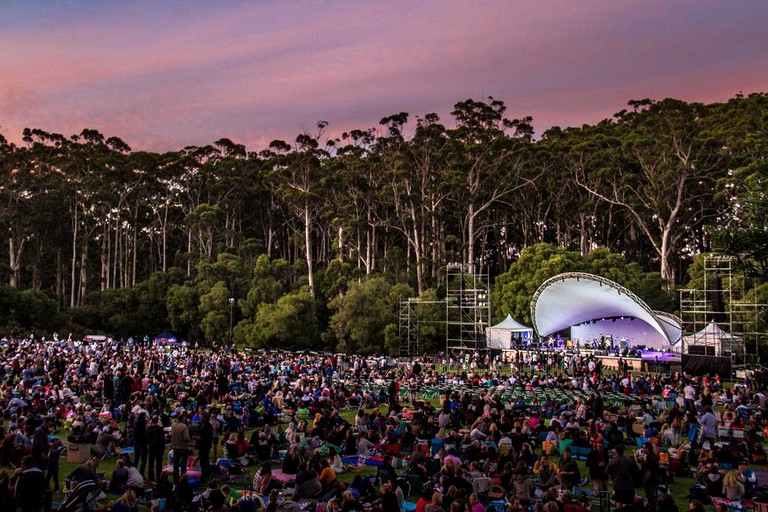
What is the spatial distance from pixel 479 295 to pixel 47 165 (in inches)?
1669

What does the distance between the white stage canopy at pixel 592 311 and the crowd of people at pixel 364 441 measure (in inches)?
551

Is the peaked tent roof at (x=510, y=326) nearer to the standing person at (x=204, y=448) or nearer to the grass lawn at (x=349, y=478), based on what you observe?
the grass lawn at (x=349, y=478)

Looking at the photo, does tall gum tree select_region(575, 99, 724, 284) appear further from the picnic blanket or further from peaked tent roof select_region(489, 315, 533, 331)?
the picnic blanket

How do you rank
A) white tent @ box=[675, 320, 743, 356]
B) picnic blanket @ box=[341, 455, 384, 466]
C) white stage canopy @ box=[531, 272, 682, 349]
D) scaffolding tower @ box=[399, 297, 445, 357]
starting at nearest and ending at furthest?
picnic blanket @ box=[341, 455, 384, 466] → white tent @ box=[675, 320, 743, 356] → white stage canopy @ box=[531, 272, 682, 349] → scaffolding tower @ box=[399, 297, 445, 357]

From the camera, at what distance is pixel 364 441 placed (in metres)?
13.3

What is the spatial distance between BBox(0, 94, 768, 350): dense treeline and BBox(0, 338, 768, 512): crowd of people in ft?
70.7

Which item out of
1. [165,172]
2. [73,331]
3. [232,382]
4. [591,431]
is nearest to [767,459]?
[591,431]

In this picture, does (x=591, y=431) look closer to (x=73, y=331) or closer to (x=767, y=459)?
(x=767, y=459)

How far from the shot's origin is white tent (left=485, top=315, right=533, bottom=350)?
129 ft

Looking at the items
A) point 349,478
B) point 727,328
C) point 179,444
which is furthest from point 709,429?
point 727,328

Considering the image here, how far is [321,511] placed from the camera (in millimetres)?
9109

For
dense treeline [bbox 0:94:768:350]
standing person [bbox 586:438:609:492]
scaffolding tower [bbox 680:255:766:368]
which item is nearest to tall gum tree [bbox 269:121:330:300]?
dense treeline [bbox 0:94:768:350]

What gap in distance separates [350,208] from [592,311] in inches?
907

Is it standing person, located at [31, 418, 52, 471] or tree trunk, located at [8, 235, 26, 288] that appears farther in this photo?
tree trunk, located at [8, 235, 26, 288]
